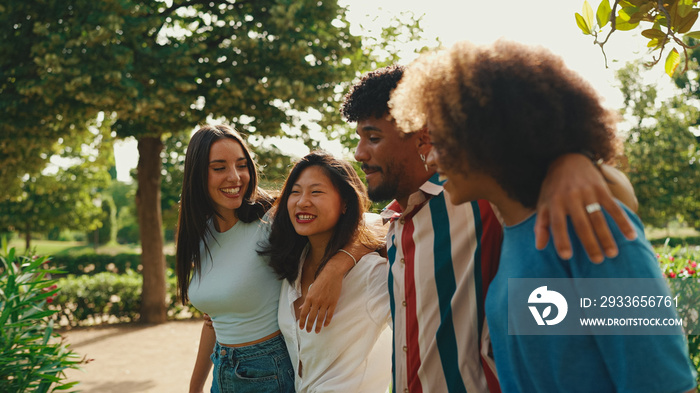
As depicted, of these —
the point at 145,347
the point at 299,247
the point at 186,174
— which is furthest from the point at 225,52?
the point at 299,247

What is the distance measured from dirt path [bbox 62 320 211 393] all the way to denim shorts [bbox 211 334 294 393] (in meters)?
4.42

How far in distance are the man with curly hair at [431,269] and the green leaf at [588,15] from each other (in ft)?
2.33

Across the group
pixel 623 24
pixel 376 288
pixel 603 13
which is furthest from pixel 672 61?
pixel 376 288

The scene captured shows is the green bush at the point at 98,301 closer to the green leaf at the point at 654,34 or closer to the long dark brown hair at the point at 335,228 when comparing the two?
the long dark brown hair at the point at 335,228

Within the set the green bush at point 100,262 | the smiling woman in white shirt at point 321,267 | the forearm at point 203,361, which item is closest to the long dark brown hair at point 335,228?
the smiling woman in white shirt at point 321,267

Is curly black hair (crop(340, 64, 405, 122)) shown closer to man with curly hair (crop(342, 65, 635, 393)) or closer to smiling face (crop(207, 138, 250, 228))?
man with curly hair (crop(342, 65, 635, 393))

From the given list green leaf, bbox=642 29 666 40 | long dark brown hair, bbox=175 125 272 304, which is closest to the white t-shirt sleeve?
long dark brown hair, bbox=175 125 272 304

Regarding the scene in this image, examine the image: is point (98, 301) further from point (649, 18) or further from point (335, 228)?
point (649, 18)

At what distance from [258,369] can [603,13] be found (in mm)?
2130

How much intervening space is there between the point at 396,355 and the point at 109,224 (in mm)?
45763

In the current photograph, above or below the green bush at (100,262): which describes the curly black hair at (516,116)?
above

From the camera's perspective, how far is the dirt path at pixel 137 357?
24.1 feet

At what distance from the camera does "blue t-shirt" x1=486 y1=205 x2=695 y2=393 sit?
1.03 m

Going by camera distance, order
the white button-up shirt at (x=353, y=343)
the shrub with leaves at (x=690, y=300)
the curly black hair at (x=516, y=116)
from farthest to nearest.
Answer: the shrub with leaves at (x=690, y=300), the white button-up shirt at (x=353, y=343), the curly black hair at (x=516, y=116)
